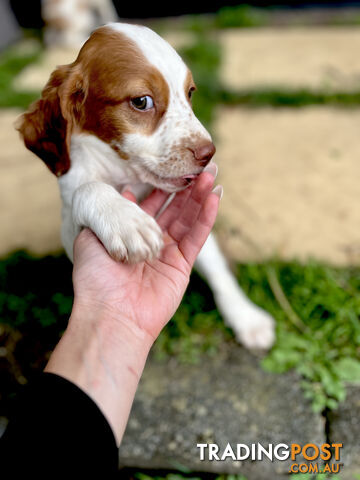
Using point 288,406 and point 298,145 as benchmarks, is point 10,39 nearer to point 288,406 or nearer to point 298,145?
point 298,145

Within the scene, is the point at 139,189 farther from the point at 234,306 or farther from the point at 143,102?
the point at 234,306

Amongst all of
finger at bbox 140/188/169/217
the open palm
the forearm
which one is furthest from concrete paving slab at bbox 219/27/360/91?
the forearm

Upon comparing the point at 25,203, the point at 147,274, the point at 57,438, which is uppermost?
the point at 57,438

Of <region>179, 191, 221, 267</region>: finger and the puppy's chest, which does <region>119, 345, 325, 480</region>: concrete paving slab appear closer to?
<region>179, 191, 221, 267</region>: finger

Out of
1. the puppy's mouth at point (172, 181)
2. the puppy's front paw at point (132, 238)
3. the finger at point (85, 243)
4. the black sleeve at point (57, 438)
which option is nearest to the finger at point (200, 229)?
the puppy's mouth at point (172, 181)

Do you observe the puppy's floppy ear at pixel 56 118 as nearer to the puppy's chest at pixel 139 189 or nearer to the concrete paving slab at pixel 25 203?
the puppy's chest at pixel 139 189
